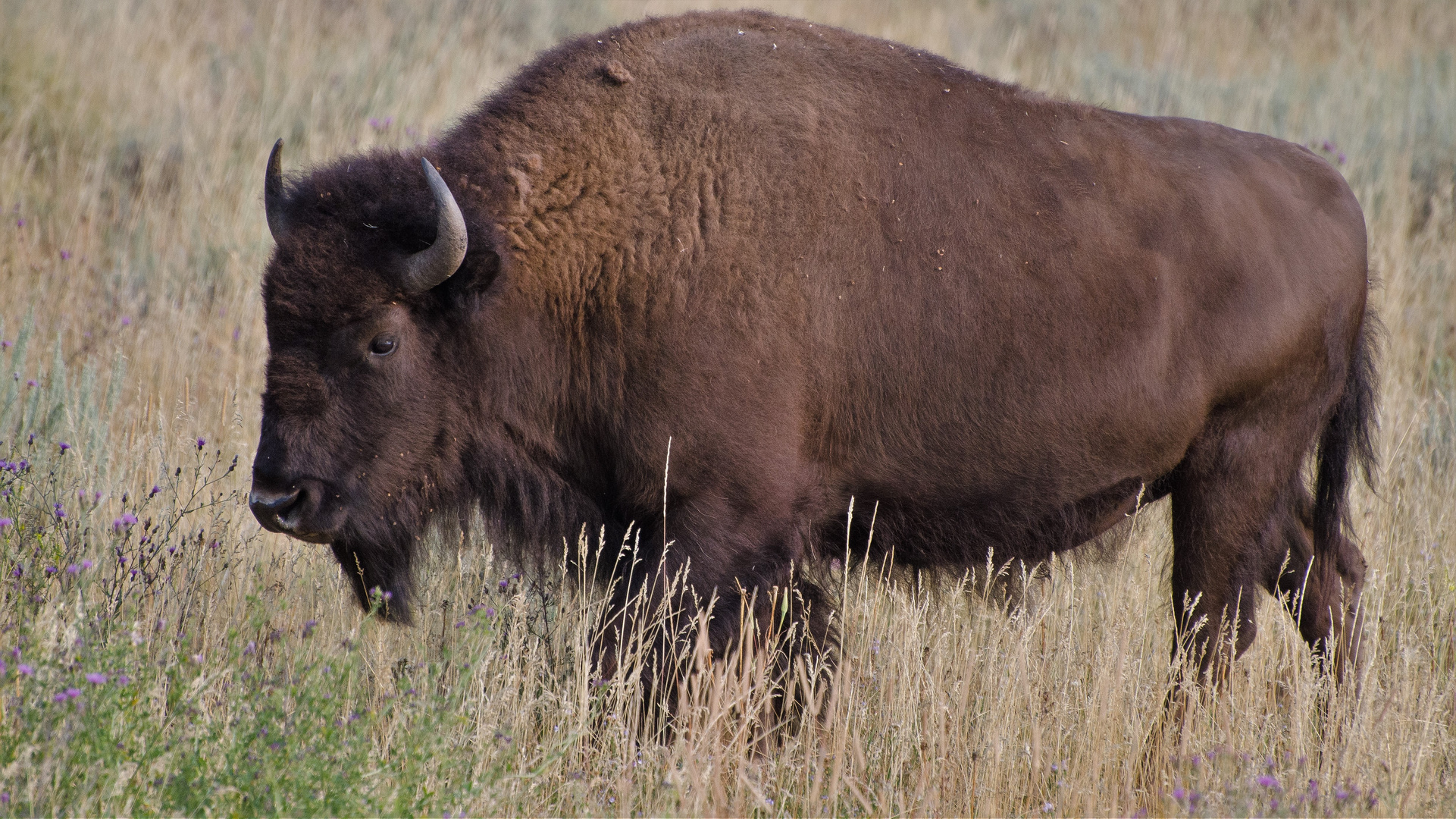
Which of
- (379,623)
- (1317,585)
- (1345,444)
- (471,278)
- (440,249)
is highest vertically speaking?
(440,249)

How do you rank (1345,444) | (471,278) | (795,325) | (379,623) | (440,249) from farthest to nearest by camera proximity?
(1345,444), (379,623), (795,325), (471,278), (440,249)

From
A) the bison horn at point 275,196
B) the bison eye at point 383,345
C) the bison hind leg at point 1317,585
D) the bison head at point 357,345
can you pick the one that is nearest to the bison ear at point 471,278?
the bison head at point 357,345

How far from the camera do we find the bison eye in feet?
11.4

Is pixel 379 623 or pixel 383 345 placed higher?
pixel 383 345

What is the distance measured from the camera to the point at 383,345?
3490mm

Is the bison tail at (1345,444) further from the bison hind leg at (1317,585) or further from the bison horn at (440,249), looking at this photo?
the bison horn at (440,249)

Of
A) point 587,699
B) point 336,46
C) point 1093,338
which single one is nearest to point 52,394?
point 587,699

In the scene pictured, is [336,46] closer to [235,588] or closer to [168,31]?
[168,31]

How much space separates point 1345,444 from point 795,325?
211cm

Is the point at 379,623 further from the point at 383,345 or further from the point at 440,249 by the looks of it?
the point at 440,249

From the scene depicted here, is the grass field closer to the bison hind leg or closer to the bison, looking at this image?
the bison hind leg

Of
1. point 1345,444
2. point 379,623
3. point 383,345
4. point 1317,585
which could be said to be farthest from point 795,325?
point 1317,585

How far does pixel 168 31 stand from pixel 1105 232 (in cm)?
863

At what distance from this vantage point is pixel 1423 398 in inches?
269
